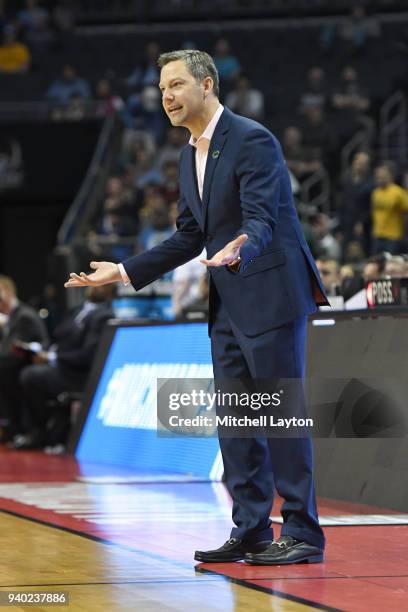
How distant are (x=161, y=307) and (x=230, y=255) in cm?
919

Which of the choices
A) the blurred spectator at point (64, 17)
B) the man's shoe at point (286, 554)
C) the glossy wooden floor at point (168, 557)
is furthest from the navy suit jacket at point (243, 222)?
the blurred spectator at point (64, 17)

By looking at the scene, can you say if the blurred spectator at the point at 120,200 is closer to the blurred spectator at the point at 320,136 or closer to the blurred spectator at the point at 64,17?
the blurred spectator at the point at 320,136

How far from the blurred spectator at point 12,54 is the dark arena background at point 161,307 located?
34 millimetres

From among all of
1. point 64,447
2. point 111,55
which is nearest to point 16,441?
point 64,447

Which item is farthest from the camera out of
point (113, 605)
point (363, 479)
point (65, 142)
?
point (65, 142)

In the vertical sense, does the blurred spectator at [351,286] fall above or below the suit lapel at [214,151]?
below

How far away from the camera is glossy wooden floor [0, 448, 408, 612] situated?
14.6ft

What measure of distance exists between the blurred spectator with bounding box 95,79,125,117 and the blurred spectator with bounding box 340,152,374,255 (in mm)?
6202

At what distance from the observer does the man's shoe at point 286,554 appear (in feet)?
17.0

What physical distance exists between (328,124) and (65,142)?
4.56 m

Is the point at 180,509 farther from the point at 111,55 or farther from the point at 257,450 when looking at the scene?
the point at 111,55

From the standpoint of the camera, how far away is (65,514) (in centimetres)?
718

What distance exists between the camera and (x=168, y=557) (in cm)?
553

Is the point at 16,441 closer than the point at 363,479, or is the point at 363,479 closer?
the point at 363,479
